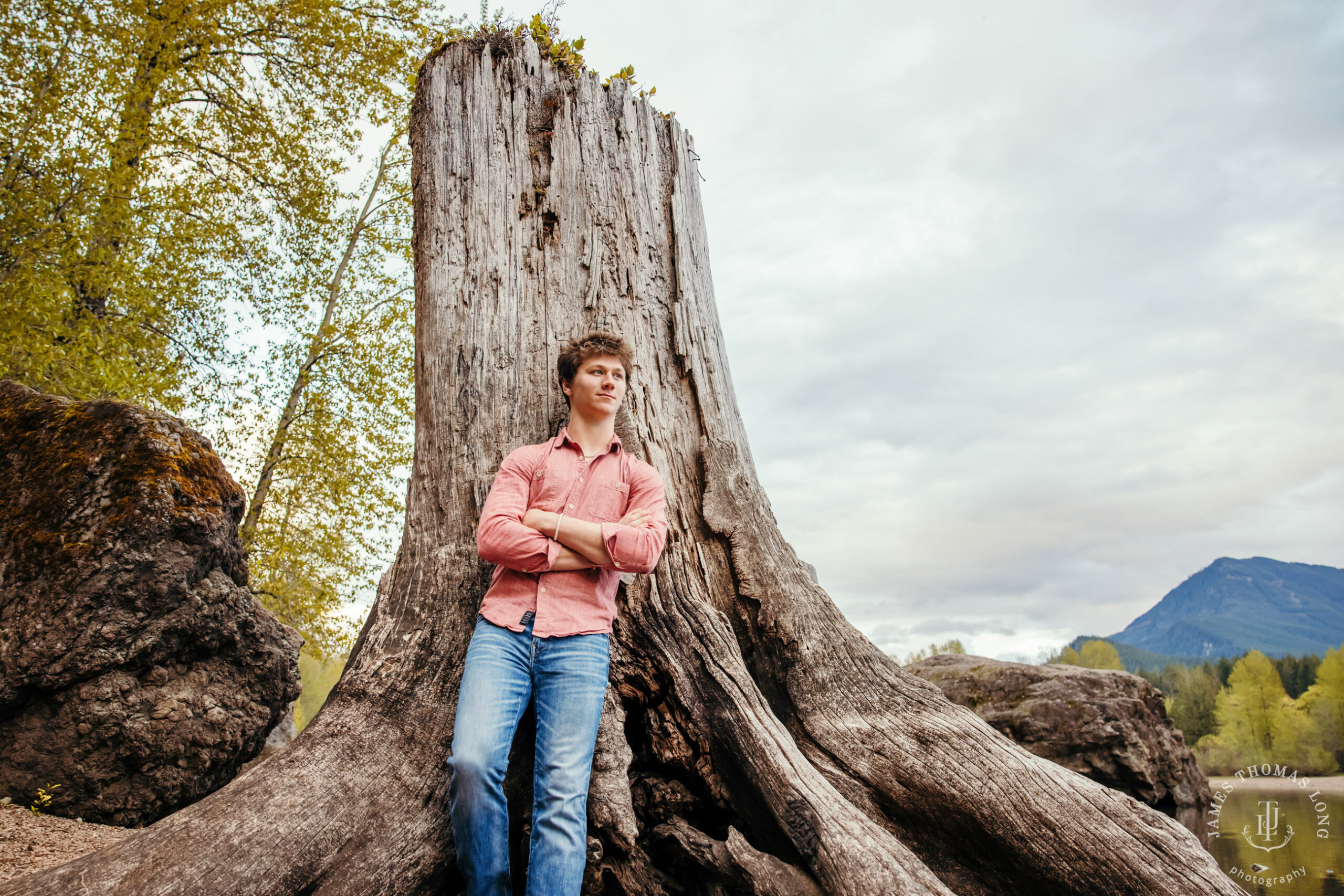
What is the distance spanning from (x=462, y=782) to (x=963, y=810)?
209 centimetres

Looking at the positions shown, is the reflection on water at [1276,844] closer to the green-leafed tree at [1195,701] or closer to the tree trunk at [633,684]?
the tree trunk at [633,684]

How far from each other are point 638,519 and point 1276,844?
7.69m

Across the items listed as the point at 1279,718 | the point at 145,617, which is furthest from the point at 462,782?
the point at 1279,718

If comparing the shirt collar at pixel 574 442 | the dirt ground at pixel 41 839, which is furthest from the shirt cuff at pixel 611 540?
the dirt ground at pixel 41 839

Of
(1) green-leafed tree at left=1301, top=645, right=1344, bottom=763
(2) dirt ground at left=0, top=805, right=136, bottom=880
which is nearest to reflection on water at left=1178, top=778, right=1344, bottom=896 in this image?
(2) dirt ground at left=0, top=805, right=136, bottom=880

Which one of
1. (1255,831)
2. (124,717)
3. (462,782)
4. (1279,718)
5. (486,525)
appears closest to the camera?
(462,782)

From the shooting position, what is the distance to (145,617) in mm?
4266

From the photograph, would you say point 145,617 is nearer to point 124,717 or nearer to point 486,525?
point 124,717

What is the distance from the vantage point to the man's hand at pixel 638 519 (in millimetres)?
3068

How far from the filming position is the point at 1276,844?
679 centimetres

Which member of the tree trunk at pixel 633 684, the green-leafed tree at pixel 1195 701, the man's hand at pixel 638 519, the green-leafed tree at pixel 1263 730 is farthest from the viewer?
the green-leafed tree at pixel 1195 701

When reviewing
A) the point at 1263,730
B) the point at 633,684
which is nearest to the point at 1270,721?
the point at 1263,730

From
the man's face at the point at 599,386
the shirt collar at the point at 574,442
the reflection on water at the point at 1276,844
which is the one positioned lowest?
the reflection on water at the point at 1276,844

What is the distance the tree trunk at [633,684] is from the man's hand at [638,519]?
489 millimetres
